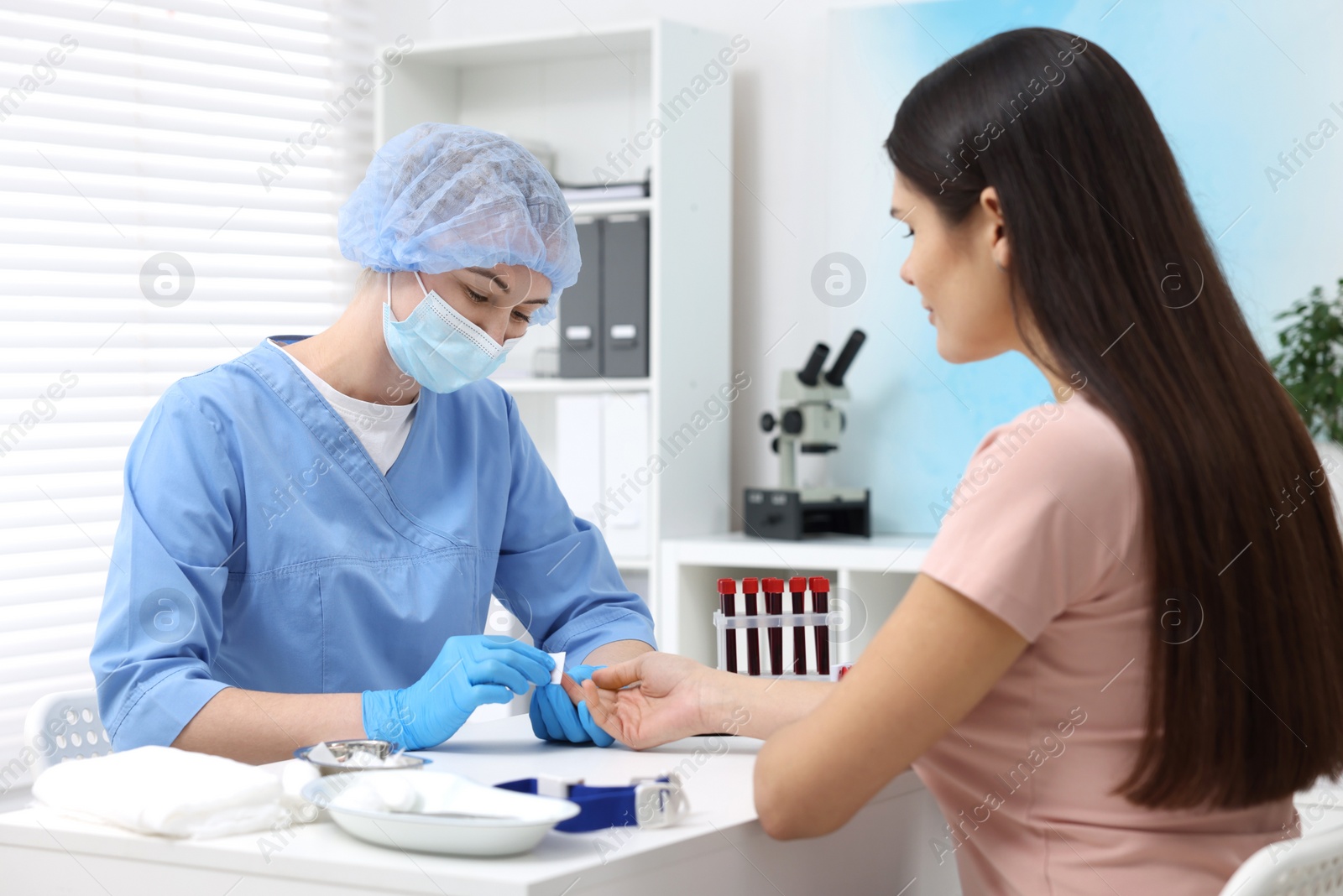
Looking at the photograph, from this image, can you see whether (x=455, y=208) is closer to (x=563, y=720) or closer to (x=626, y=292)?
(x=563, y=720)

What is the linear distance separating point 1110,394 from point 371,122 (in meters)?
2.77

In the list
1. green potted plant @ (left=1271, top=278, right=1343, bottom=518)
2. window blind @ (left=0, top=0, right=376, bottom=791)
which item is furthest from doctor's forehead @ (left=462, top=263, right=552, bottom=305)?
green potted plant @ (left=1271, top=278, right=1343, bottom=518)

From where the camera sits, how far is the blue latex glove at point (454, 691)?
48.8 inches

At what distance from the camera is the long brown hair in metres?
0.92

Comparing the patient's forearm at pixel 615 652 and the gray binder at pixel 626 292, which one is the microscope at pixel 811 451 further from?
the patient's forearm at pixel 615 652

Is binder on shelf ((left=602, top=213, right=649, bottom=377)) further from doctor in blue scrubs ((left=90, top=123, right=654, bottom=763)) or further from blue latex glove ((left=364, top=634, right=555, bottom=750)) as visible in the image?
blue latex glove ((left=364, top=634, right=555, bottom=750))

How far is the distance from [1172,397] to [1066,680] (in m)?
0.22

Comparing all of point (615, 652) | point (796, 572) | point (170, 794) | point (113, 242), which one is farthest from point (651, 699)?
point (113, 242)

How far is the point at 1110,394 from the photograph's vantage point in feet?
3.05

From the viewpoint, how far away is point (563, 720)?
1.30m

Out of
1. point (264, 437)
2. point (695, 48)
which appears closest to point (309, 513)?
point (264, 437)

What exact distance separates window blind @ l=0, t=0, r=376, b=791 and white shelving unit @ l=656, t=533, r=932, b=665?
1.11 metres

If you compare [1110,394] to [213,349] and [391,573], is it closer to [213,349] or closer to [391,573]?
[391,573]

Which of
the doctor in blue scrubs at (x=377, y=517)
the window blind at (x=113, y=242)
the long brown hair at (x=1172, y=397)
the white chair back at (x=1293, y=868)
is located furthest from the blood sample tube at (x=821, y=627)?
the window blind at (x=113, y=242)
